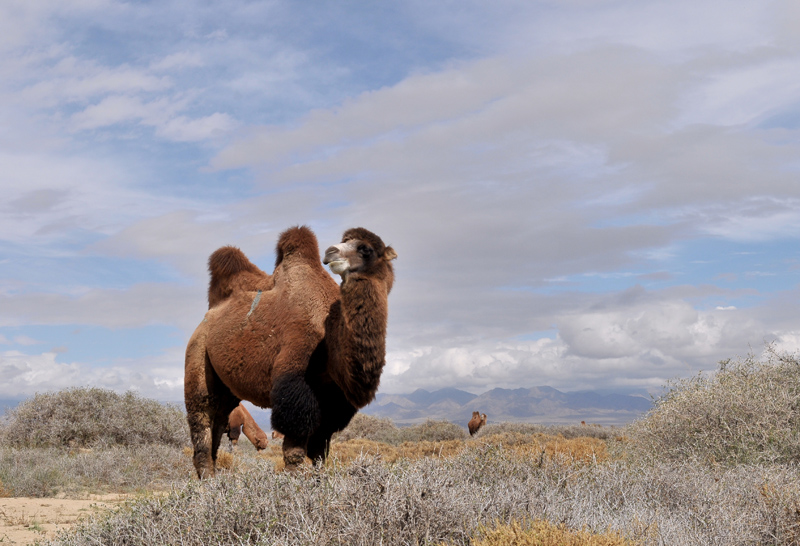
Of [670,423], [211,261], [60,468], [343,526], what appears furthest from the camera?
[60,468]

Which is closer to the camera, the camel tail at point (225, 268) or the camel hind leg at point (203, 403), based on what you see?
the camel hind leg at point (203, 403)

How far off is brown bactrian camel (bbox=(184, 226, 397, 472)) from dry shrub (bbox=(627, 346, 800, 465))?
5505mm

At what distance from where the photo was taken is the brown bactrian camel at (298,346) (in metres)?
6.27

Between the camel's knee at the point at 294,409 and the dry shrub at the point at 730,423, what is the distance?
5.76 m

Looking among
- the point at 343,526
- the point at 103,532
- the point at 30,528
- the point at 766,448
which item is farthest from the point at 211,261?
the point at 766,448

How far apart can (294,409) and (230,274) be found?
10.3 feet

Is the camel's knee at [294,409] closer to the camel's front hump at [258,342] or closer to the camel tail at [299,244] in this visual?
the camel's front hump at [258,342]

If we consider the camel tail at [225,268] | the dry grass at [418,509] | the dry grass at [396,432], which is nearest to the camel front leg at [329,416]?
the dry grass at [418,509]

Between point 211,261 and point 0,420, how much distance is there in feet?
45.9

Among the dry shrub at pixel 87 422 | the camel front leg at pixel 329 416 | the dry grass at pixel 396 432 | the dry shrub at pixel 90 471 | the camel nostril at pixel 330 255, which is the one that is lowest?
the dry grass at pixel 396 432

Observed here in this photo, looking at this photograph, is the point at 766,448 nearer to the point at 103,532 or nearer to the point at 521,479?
the point at 521,479

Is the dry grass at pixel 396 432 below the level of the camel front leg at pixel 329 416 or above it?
below

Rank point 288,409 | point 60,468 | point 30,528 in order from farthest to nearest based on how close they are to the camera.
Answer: point 60,468
point 30,528
point 288,409

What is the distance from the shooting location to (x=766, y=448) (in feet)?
30.2
